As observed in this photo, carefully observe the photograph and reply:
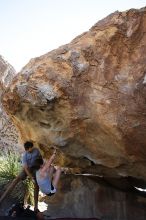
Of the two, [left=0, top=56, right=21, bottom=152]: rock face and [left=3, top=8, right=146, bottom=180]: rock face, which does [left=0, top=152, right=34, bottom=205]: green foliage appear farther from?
[left=0, top=56, right=21, bottom=152]: rock face

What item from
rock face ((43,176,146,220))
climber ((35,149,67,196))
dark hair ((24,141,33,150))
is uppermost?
dark hair ((24,141,33,150))

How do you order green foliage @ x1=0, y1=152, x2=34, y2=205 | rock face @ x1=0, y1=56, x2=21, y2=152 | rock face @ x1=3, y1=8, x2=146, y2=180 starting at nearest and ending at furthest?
rock face @ x1=3, y1=8, x2=146, y2=180 < green foliage @ x1=0, y1=152, x2=34, y2=205 < rock face @ x1=0, y1=56, x2=21, y2=152

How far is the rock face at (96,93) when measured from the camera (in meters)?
6.43

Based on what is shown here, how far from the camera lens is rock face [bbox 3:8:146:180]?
21.1 feet

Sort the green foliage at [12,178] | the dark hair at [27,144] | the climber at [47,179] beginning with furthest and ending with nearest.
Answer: the green foliage at [12,178] → the dark hair at [27,144] → the climber at [47,179]

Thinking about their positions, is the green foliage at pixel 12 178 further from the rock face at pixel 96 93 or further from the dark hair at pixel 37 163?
the rock face at pixel 96 93

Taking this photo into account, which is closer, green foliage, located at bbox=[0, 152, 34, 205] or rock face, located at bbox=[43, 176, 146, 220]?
rock face, located at bbox=[43, 176, 146, 220]

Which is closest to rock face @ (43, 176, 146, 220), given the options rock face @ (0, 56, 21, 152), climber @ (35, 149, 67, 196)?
climber @ (35, 149, 67, 196)

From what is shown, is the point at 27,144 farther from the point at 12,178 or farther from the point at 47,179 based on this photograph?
the point at 12,178

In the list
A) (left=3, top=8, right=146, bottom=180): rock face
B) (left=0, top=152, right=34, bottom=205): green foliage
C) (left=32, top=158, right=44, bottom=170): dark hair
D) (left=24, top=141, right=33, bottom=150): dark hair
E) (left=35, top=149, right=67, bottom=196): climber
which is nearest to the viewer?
(left=3, top=8, right=146, bottom=180): rock face

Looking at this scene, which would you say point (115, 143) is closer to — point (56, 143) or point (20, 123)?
point (56, 143)

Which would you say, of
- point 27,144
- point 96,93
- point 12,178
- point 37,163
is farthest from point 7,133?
point 96,93

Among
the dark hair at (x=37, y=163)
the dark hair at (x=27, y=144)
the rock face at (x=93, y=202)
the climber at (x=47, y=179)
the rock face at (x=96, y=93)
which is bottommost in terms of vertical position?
the rock face at (x=93, y=202)

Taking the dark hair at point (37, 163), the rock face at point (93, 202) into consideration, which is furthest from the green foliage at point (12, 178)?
the dark hair at point (37, 163)
